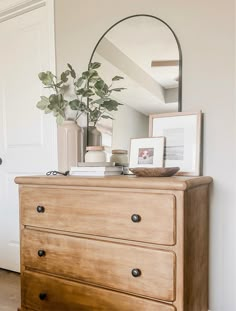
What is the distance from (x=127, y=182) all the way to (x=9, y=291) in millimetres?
1490

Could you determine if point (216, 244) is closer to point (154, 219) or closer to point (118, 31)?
point (154, 219)

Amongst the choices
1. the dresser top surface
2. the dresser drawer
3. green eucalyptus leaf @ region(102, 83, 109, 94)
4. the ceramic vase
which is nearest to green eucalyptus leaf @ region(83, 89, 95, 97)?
green eucalyptus leaf @ region(102, 83, 109, 94)

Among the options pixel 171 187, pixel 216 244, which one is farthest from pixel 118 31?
pixel 216 244

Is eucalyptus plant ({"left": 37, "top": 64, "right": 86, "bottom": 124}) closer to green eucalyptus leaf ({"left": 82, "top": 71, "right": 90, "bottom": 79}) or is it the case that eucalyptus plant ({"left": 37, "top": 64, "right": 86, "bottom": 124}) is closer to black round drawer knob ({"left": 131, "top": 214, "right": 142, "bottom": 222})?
green eucalyptus leaf ({"left": 82, "top": 71, "right": 90, "bottom": 79})

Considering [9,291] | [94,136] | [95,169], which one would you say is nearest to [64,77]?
[94,136]

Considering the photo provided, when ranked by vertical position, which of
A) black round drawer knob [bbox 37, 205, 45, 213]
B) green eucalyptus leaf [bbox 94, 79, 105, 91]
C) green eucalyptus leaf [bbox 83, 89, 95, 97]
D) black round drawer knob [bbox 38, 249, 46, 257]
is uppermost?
green eucalyptus leaf [bbox 94, 79, 105, 91]

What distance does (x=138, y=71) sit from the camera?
6.24 feet

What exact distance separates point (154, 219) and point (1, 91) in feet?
6.50

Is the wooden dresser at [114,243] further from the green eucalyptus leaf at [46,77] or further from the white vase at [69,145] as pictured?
the green eucalyptus leaf at [46,77]

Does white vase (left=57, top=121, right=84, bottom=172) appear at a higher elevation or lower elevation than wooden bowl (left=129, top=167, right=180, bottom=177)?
higher

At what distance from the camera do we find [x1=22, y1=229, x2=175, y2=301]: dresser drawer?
132cm

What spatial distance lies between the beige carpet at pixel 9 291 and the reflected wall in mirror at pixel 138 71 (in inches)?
47.9

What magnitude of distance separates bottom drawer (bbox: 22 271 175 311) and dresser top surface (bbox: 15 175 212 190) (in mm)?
509

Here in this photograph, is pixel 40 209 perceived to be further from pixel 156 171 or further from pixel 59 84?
pixel 59 84
